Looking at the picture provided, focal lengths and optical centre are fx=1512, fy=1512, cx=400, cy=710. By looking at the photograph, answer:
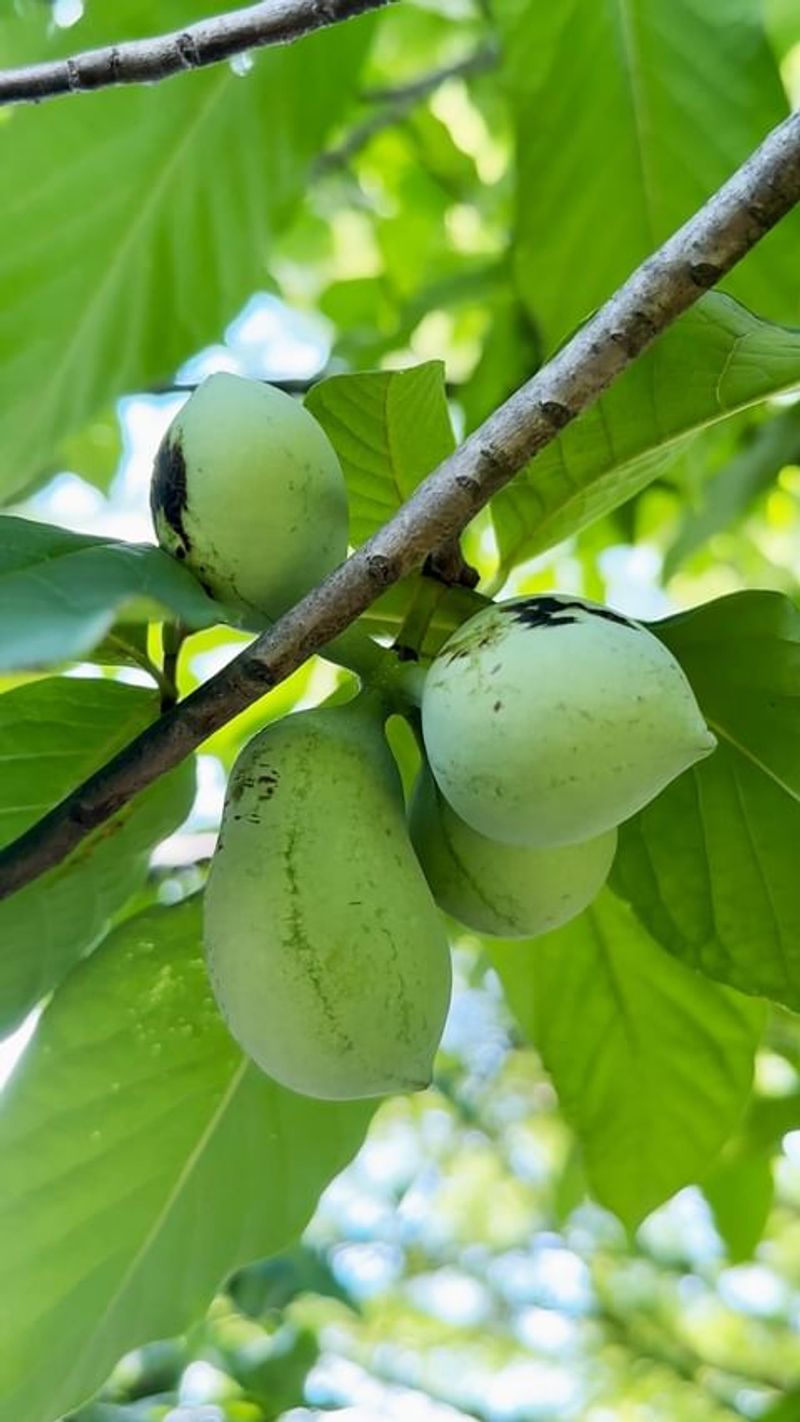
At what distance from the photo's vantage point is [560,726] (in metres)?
0.66

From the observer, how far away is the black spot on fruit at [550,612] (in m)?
0.70

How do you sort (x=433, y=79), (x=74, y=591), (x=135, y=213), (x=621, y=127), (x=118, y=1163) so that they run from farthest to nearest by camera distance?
(x=433, y=79) < (x=135, y=213) < (x=621, y=127) < (x=118, y=1163) < (x=74, y=591)

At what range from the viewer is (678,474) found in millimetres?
1889

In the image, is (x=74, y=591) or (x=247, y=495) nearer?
(x=74, y=591)

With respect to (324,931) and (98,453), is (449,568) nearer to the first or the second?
(324,931)

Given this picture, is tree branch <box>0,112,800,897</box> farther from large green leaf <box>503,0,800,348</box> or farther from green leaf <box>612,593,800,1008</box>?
large green leaf <box>503,0,800,348</box>

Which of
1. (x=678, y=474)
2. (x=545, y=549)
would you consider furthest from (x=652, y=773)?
(x=678, y=474)

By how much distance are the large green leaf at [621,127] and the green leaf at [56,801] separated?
70 centimetres

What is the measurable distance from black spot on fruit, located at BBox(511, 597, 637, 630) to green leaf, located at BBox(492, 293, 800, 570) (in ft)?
0.58

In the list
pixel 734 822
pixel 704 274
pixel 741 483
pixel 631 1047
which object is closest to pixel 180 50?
pixel 704 274

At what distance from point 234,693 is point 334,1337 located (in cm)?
352

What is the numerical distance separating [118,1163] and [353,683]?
1.22 ft

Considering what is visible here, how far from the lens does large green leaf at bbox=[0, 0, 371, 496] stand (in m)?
1.46

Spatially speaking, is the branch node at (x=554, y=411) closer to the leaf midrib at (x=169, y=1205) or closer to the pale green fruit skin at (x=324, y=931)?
the pale green fruit skin at (x=324, y=931)
